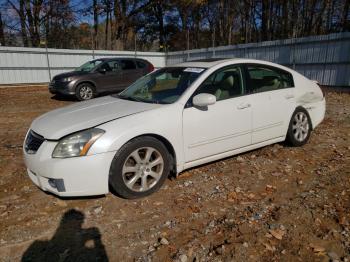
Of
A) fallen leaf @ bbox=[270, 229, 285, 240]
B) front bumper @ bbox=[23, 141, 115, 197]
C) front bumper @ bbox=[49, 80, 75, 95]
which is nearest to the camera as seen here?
fallen leaf @ bbox=[270, 229, 285, 240]

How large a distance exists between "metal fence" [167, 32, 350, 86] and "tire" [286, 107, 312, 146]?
8.57 metres

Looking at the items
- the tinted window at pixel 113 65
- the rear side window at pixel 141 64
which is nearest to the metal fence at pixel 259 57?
the rear side window at pixel 141 64

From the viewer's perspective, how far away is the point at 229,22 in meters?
28.0

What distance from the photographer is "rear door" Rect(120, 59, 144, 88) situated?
40.4ft

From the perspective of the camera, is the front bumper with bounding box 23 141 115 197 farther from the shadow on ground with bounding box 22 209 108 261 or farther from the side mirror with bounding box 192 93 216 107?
the side mirror with bounding box 192 93 216 107

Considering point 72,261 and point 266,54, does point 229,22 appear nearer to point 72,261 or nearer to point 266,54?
point 266,54

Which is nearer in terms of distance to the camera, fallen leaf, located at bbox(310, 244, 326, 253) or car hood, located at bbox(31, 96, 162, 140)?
fallen leaf, located at bbox(310, 244, 326, 253)

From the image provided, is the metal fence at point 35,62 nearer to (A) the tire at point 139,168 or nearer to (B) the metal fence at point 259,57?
(B) the metal fence at point 259,57

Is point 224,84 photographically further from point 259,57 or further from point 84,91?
point 259,57

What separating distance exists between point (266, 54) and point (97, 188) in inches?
566

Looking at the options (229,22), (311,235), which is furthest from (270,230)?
(229,22)

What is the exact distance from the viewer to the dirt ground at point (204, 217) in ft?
8.54

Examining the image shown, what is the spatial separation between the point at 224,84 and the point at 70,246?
2760 millimetres

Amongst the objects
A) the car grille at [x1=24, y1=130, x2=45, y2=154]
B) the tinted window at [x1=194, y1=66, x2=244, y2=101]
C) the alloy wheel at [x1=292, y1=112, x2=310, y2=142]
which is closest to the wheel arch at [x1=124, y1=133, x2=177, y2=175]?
the tinted window at [x1=194, y1=66, x2=244, y2=101]
